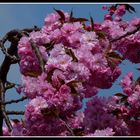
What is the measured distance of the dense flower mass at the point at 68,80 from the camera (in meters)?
3.01

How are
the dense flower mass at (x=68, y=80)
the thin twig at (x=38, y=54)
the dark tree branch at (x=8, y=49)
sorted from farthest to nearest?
the dark tree branch at (x=8, y=49) < the thin twig at (x=38, y=54) < the dense flower mass at (x=68, y=80)

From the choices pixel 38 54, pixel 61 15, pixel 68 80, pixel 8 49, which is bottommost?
pixel 68 80

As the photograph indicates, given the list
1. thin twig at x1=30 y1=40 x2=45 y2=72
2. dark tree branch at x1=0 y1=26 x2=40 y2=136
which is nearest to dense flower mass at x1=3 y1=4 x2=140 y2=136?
thin twig at x1=30 y1=40 x2=45 y2=72

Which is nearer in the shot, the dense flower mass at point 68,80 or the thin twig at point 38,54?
the dense flower mass at point 68,80

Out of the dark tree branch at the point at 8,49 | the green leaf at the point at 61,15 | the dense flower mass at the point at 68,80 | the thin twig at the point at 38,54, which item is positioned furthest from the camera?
the dark tree branch at the point at 8,49

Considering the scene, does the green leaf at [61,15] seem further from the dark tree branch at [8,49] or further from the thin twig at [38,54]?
the dark tree branch at [8,49]

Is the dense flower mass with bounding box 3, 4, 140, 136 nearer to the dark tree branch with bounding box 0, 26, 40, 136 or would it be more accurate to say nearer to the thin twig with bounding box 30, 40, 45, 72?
the thin twig with bounding box 30, 40, 45, 72

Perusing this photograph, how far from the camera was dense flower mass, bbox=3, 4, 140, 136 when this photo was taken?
3.01 meters

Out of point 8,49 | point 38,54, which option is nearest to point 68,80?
point 38,54

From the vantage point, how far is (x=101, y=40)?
3699 millimetres

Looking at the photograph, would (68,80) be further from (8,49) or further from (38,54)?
(8,49)

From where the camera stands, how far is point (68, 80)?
3.04 meters

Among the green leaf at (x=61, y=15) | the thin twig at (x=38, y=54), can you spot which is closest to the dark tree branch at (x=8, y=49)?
the green leaf at (x=61, y=15)

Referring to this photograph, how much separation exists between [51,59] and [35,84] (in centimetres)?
21
